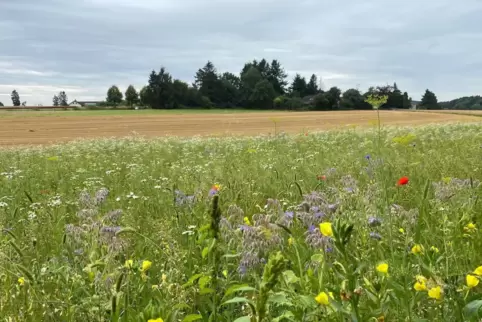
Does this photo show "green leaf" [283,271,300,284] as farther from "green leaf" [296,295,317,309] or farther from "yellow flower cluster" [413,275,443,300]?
"yellow flower cluster" [413,275,443,300]

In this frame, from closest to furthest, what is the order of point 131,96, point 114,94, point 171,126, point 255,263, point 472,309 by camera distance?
point 472,309, point 255,263, point 171,126, point 131,96, point 114,94

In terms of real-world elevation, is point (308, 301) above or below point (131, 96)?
below

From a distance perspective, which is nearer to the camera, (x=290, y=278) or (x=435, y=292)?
(x=435, y=292)

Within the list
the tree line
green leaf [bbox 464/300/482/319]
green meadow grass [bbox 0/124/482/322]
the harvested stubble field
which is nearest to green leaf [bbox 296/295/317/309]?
green meadow grass [bbox 0/124/482/322]

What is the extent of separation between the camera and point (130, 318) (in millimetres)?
1904

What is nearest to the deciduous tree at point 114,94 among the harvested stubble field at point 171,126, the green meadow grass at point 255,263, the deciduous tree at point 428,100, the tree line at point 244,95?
the tree line at point 244,95

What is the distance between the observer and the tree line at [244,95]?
83375 millimetres

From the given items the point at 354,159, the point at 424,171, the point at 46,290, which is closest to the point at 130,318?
the point at 46,290

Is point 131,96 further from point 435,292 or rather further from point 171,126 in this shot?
point 435,292

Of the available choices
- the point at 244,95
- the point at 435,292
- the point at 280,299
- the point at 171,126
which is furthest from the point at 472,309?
the point at 244,95

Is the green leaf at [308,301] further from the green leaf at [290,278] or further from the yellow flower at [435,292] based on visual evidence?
the yellow flower at [435,292]

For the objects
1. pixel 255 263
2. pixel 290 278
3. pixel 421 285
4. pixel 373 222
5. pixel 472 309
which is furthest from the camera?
pixel 373 222

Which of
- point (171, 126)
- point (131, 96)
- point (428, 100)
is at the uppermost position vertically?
point (131, 96)

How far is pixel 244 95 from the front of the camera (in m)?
97.9
